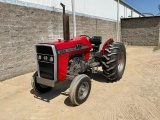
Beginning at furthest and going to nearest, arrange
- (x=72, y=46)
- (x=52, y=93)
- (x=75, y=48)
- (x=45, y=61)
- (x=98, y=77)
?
(x=98, y=77) → (x=52, y=93) → (x=75, y=48) → (x=72, y=46) → (x=45, y=61)

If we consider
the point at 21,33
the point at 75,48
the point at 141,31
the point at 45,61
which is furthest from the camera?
the point at 141,31

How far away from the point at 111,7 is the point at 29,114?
13.5 m

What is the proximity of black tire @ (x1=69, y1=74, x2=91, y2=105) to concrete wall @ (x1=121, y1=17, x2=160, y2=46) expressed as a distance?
12.7 metres

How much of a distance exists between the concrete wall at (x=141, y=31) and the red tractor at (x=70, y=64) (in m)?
11.2

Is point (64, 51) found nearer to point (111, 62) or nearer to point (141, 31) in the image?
point (111, 62)

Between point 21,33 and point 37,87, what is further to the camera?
point 21,33

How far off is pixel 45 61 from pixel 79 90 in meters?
0.94

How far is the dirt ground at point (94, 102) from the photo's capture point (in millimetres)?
3260

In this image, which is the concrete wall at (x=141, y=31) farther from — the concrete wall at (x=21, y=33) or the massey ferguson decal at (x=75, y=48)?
the massey ferguson decal at (x=75, y=48)

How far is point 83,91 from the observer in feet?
12.6

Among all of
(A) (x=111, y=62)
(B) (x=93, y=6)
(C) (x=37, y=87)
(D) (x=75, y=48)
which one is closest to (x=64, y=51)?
(D) (x=75, y=48)

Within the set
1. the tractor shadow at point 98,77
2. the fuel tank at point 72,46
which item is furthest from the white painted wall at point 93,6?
the tractor shadow at point 98,77

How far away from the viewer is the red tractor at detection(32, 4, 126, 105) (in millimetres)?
3568

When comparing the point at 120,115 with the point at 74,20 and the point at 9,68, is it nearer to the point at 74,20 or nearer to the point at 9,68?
the point at 9,68
